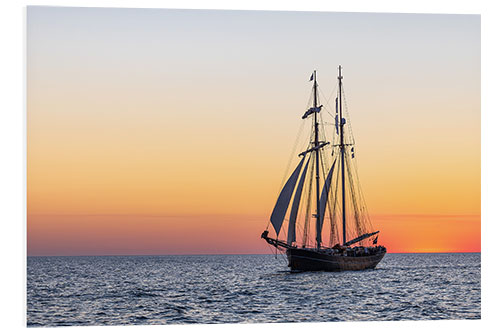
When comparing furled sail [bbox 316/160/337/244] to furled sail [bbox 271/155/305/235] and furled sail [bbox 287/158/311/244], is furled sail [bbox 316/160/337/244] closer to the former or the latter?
furled sail [bbox 287/158/311/244]

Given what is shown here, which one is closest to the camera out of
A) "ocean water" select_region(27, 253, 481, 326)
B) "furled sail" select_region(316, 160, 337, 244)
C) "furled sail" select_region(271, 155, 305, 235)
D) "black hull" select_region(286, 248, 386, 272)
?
"ocean water" select_region(27, 253, 481, 326)

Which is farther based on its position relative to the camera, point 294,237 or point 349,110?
point 294,237

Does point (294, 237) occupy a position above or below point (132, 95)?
below

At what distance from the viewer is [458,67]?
750 inches

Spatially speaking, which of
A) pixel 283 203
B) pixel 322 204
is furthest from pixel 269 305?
pixel 322 204

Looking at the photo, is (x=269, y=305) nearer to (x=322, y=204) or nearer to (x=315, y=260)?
(x=315, y=260)

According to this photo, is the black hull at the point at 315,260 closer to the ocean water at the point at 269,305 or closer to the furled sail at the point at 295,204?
the furled sail at the point at 295,204

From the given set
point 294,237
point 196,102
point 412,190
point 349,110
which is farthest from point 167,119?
point 294,237

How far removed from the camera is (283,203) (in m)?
27.3

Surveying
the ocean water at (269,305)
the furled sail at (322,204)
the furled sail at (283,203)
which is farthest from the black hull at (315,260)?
the furled sail at (283,203)

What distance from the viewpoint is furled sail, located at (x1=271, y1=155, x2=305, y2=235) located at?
26.2 meters

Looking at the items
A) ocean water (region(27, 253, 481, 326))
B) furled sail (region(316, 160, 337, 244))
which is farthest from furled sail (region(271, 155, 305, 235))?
furled sail (region(316, 160, 337, 244))

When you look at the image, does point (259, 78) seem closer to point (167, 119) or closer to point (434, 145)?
point (167, 119)

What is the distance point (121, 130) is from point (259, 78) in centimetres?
369
